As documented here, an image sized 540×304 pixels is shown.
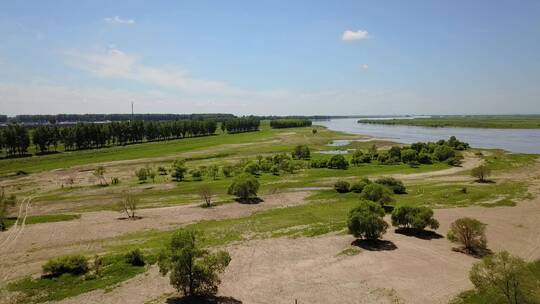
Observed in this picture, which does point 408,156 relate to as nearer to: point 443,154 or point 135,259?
point 443,154

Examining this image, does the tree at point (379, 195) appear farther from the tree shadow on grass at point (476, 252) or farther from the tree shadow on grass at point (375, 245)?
the tree shadow on grass at point (476, 252)

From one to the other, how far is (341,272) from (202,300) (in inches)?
440

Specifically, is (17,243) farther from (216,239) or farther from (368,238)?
(368,238)

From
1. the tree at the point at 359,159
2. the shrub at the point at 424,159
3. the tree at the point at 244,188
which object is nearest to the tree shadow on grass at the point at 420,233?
the tree at the point at 244,188

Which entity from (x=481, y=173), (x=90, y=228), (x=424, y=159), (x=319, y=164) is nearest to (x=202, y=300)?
(x=90, y=228)

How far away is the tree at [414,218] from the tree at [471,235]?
160 inches

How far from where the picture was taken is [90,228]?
41.2 m

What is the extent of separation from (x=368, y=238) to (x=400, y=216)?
5275 mm

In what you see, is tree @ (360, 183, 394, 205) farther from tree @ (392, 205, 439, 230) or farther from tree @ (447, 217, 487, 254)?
tree @ (447, 217, 487, 254)

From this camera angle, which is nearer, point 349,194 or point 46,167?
point 349,194

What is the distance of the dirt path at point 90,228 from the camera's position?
32.1m

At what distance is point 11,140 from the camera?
107688 millimetres

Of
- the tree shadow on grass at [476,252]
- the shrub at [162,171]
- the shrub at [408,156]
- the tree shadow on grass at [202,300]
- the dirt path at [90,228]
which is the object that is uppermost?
the shrub at [408,156]

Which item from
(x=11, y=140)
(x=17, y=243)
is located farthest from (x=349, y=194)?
(x=11, y=140)
